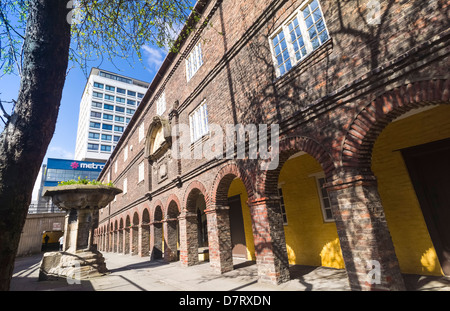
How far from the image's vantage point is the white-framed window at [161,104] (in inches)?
517

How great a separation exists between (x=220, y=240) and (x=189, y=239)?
2.22 meters

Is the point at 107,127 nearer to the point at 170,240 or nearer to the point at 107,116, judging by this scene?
the point at 107,116

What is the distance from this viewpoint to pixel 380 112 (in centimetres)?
379

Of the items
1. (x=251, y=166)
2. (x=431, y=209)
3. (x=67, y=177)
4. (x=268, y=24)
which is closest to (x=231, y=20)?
(x=268, y=24)

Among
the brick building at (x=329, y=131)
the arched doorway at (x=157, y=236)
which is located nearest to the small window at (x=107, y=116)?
the arched doorway at (x=157, y=236)

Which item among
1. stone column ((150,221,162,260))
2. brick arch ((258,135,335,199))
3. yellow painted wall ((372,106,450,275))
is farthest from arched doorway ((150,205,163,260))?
yellow painted wall ((372,106,450,275))

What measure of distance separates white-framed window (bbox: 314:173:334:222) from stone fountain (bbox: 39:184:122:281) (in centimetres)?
770

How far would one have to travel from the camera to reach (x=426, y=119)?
211 inches

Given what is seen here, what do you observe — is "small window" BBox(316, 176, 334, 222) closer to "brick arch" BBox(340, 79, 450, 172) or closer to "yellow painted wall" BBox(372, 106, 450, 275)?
"yellow painted wall" BBox(372, 106, 450, 275)

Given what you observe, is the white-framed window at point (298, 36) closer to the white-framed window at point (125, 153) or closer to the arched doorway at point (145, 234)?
the arched doorway at point (145, 234)

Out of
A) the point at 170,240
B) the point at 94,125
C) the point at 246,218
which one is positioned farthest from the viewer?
the point at 94,125

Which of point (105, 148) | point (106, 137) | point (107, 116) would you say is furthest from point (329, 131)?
point (107, 116)

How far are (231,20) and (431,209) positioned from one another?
790 centimetres

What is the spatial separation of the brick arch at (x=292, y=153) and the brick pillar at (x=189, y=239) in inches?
174
